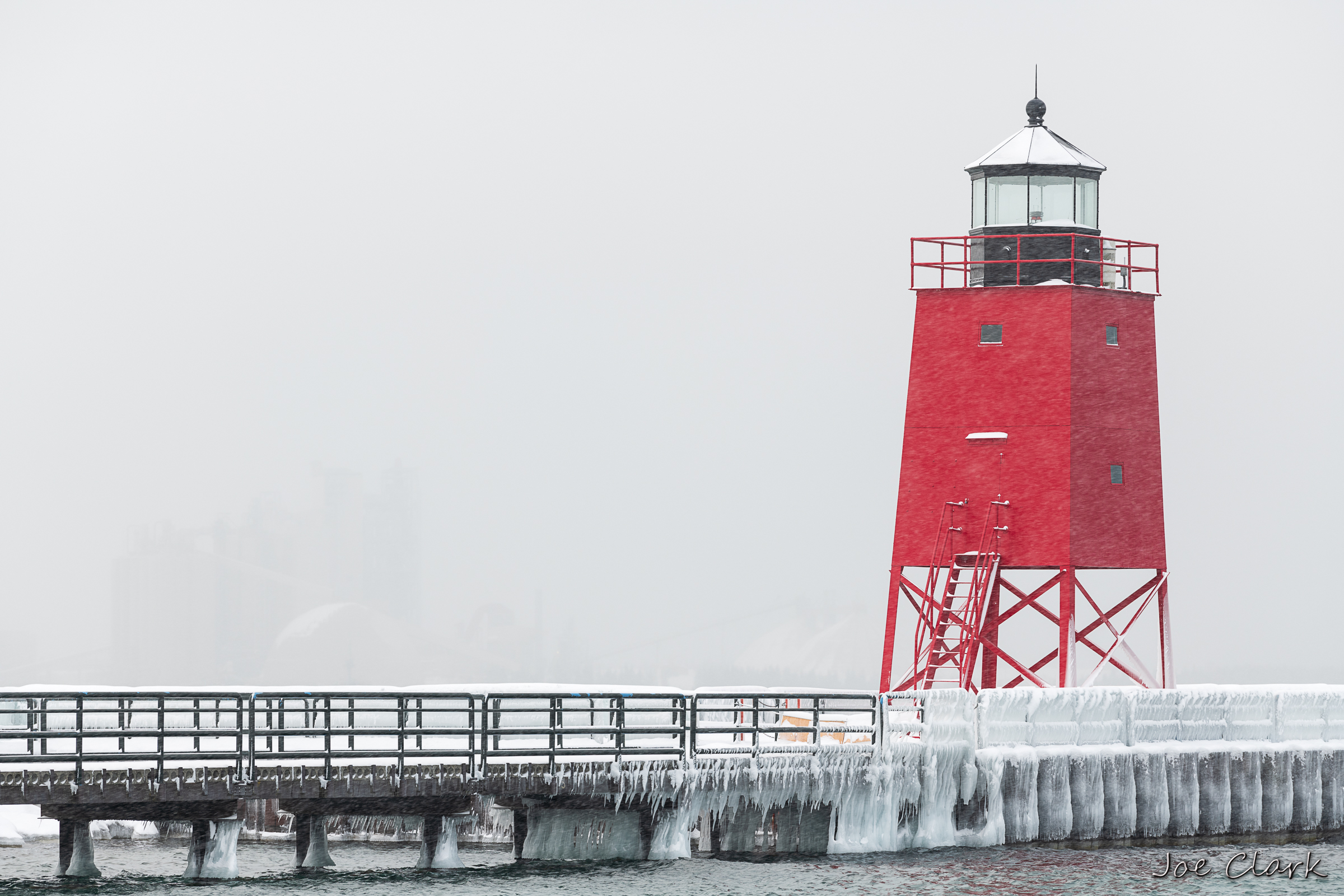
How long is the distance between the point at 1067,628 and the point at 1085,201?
8939mm

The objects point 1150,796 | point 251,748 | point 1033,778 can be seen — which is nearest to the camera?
point 251,748

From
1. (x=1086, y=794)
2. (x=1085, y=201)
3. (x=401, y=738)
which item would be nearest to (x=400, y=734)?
(x=401, y=738)

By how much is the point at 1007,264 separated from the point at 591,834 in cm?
1553

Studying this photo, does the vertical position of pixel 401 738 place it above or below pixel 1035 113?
below

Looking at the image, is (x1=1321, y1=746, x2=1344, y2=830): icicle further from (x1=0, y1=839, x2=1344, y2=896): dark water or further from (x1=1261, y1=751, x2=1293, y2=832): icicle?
(x1=0, y1=839, x2=1344, y2=896): dark water

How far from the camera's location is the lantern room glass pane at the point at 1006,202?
41781 mm

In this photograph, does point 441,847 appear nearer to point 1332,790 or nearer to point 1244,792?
point 1244,792

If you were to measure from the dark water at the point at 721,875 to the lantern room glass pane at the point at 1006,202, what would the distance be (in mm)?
13125

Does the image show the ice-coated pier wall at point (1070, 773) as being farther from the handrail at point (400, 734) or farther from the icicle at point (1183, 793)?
the handrail at point (400, 734)

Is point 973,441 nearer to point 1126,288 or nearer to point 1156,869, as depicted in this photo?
point 1126,288

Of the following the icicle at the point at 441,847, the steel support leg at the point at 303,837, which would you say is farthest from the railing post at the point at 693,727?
the steel support leg at the point at 303,837

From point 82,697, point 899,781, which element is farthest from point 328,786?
point 899,781

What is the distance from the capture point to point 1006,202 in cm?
4188

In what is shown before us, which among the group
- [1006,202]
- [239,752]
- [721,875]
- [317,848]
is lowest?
[721,875]
